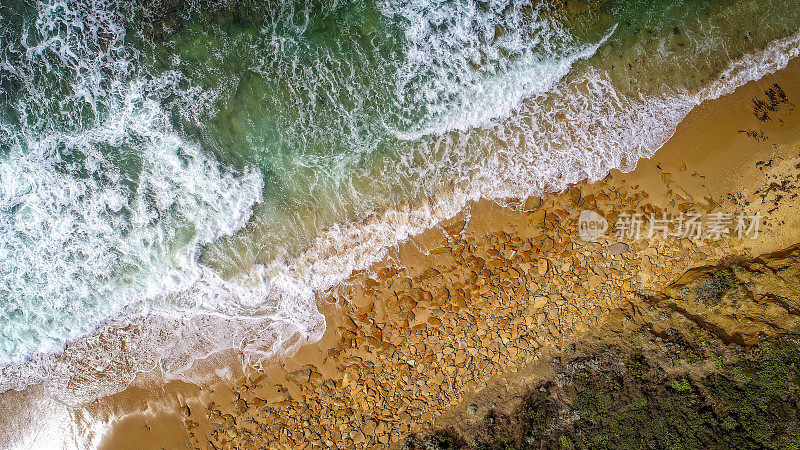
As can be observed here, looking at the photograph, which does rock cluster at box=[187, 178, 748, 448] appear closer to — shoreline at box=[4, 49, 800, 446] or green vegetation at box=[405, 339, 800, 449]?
shoreline at box=[4, 49, 800, 446]

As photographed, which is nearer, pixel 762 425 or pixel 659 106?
pixel 762 425

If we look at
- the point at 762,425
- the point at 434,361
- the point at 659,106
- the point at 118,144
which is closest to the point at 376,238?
the point at 434,361

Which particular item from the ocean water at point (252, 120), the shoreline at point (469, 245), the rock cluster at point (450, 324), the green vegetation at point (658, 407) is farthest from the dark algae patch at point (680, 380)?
the ocean water at point (252, 120)

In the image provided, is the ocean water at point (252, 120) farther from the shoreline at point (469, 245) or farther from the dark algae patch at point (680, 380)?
the dark algae patch at point (680, 380)

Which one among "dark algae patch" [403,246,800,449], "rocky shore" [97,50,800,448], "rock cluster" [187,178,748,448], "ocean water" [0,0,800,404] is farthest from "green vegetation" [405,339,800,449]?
"ocean water" [0,0,800,404]

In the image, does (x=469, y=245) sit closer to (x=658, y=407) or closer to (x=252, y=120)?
(x=658, y=407)

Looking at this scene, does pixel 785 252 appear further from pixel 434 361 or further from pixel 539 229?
pixel 434 361

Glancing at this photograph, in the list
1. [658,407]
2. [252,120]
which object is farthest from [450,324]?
[252,120]
